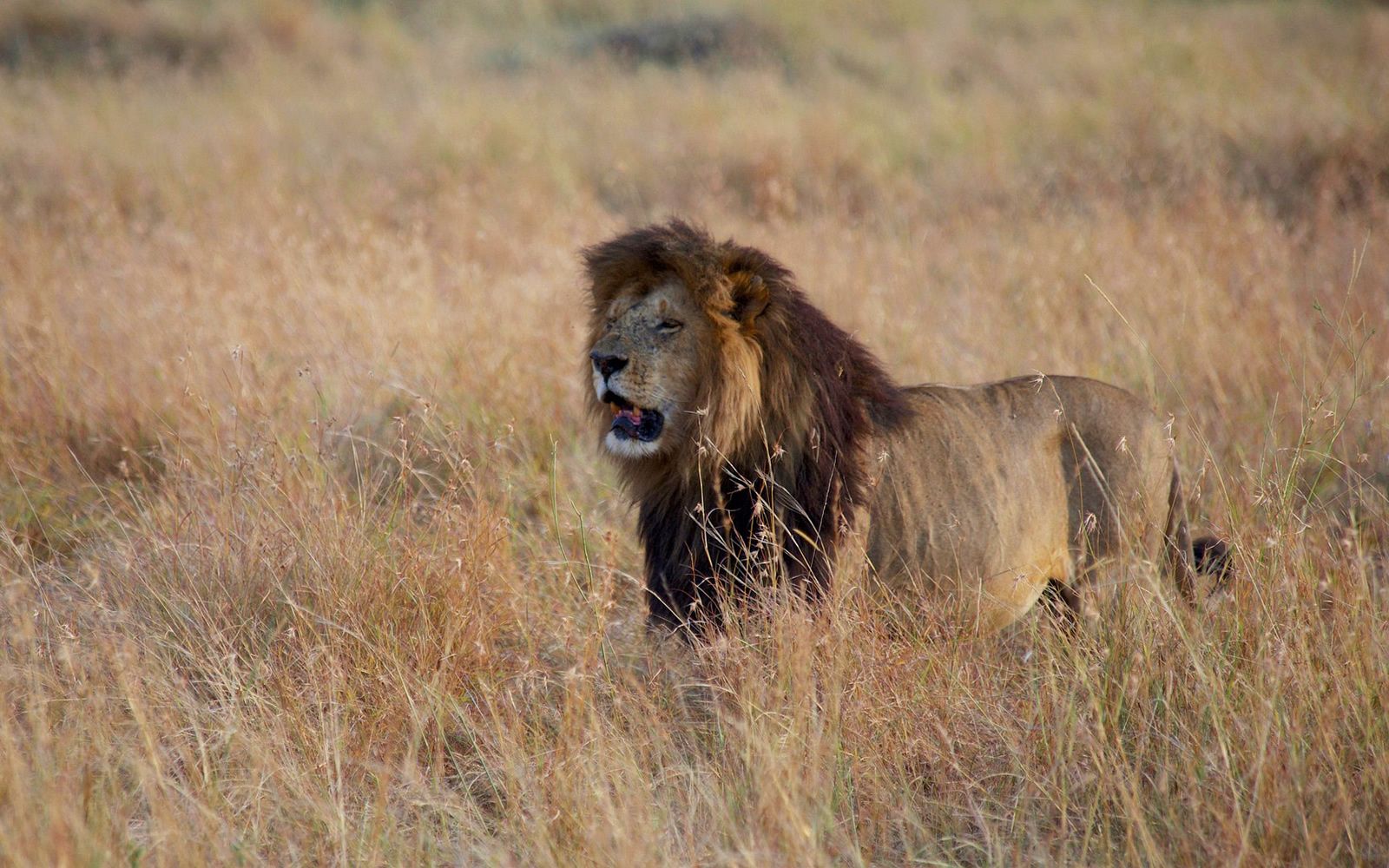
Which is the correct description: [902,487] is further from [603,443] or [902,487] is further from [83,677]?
[83,677]

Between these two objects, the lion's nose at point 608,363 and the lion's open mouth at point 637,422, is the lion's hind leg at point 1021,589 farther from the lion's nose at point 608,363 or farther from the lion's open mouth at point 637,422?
the lion's nose at point 608,363

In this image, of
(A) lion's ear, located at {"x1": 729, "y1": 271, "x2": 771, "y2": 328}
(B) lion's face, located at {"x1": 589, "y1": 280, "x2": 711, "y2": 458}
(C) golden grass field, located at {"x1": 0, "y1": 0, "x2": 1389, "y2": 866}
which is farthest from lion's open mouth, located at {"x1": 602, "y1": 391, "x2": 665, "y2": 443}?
(C) golden grass field, located at {"x1": 0, "y1": 0, "x2": 1389, "y2": 866}

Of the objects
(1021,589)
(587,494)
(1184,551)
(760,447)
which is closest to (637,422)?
(760,447)

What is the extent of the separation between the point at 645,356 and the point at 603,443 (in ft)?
1.05

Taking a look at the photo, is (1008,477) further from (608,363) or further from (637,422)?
(608,363)

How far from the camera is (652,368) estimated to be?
3084mm

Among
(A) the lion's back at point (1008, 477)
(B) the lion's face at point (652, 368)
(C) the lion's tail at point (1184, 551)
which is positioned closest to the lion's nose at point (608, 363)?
(B) the lion's face at point (652, 368)

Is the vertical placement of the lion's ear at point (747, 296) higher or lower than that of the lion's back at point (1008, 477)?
higher

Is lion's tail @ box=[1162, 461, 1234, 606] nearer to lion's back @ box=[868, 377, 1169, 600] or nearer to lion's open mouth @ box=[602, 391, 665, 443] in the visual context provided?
lion's back @ box=[868, 377, 1169, 600]

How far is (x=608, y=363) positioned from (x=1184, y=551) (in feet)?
6.49

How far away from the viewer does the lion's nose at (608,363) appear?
3.06m

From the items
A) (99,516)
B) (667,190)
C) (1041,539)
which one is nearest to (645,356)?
(1041,539)

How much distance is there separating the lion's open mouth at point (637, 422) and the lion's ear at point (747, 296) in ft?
1.20

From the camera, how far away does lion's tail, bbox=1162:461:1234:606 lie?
3.50 m
